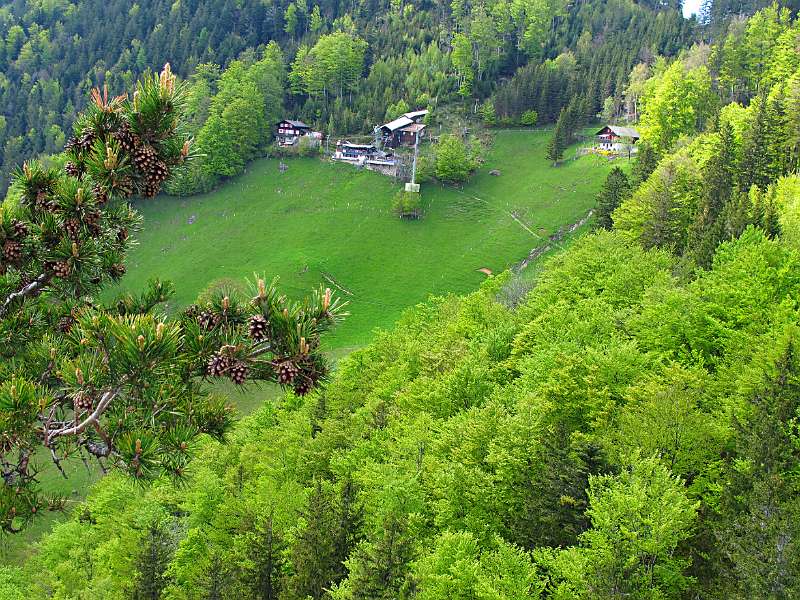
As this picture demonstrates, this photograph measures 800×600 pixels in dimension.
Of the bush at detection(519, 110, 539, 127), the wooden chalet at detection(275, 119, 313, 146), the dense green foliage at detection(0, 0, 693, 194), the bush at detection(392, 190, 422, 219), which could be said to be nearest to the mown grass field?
the bush at detection(392, 190, 422, 219)

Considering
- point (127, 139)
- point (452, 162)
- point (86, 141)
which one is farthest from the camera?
point (452, 162)

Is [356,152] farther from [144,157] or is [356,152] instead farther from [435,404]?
[144,157]

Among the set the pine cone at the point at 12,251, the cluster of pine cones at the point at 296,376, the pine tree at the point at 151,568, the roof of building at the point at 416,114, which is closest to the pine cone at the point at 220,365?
the cluster of pine cones at the point at 296,376

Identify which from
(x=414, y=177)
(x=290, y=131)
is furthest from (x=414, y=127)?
(x=290, y=131)

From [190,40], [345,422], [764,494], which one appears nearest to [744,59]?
[345,422]

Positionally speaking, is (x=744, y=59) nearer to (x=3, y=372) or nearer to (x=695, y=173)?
(x=695, y=173)

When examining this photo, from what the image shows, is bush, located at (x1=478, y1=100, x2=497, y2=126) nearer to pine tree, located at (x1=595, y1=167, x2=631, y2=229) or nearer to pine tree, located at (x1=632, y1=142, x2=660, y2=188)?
pine tree, located at (x1=632, y1=142, x2=660, y2=188)

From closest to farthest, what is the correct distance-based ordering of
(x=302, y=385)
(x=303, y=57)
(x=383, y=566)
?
1. (x=302, y=385)
2. (x=383, y=566)
3. (x=303, y=57)
